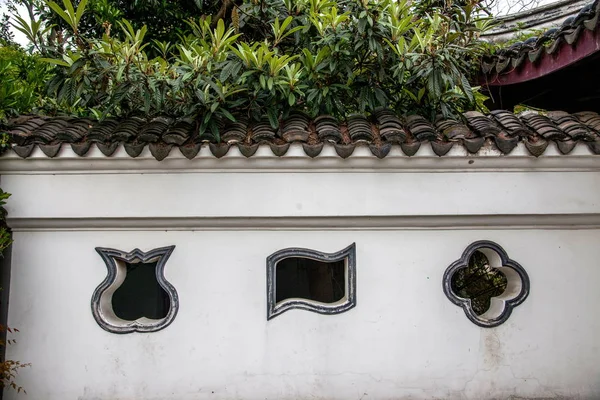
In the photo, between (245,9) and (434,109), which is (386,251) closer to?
(434,109)

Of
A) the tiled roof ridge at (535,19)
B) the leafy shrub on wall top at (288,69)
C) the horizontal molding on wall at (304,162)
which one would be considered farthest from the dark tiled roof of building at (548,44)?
the tiled roof ridge at (535,19)

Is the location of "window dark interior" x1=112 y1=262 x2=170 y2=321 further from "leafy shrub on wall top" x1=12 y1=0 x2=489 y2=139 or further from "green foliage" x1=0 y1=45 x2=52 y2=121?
"leafy shrub on wall top" x1=12 y1=0 x2=489 y2=139

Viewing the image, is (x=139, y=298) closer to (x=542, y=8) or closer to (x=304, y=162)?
(x=304, y=162)

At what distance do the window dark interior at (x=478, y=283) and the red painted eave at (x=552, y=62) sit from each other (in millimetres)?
2973

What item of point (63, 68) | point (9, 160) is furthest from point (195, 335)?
point (63, 68)

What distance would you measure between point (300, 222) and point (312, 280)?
3.00 m

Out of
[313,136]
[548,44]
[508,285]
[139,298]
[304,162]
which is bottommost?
[139,298]

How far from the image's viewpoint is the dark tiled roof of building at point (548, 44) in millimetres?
3955

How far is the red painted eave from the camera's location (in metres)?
4.09

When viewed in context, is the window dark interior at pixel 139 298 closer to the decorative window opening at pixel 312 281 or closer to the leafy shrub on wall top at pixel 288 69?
the decorative window opening at pixel 312 281

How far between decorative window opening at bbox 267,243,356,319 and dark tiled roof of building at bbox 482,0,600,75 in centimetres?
241

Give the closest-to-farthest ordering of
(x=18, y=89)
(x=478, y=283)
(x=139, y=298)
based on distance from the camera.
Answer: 1. (x=18, y=89)
2. (x=139, y=298)
3. (x=478, y=283)

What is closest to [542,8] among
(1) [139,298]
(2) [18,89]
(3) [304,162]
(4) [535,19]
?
(4) [535,19]

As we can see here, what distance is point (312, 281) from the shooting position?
23.9 ft
